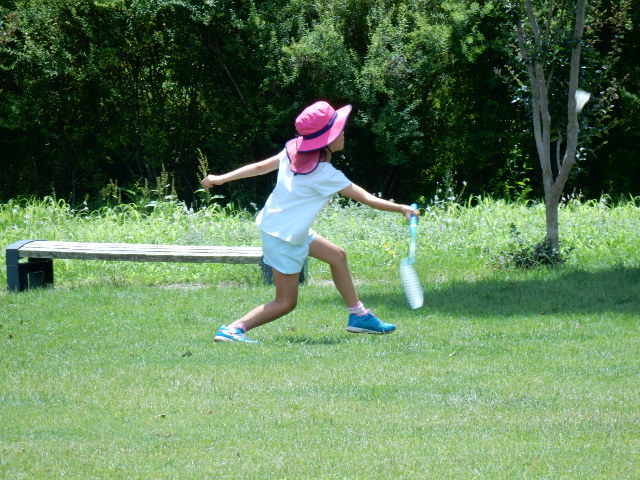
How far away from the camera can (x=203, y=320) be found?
26.3 feet

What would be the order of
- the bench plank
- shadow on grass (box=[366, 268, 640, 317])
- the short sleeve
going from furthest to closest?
the bench plank < shadow on grass (box=[366, 268, 640, 317]) < the short sleeve

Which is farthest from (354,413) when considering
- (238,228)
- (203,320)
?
(238,228)

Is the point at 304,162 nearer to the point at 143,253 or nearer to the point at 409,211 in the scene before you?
the point at 409,211

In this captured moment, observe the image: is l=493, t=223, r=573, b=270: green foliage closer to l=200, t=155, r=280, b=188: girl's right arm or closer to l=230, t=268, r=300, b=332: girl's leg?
l=230, t=268, r=300, b=332: girl's leg

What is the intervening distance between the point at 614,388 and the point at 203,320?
359 cm

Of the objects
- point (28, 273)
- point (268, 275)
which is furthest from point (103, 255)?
point (268, 275)

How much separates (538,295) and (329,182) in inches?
117

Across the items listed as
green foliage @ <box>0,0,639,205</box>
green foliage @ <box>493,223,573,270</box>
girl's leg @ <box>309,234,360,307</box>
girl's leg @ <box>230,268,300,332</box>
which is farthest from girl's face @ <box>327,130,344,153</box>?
green foliage @ <box>0,0,639,205</box>

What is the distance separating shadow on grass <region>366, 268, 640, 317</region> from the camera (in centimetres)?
821

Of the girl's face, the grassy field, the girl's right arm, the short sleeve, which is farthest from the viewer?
the girl's right arm

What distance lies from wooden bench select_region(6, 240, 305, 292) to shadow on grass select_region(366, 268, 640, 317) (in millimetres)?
1455

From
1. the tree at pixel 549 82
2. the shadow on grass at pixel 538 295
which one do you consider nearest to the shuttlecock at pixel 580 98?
the tree at pixel 549 82

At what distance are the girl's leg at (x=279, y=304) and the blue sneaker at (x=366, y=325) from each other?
0.53 metres

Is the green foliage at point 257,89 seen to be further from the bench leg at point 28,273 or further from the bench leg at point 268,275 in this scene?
the bench leg at point 28,273
